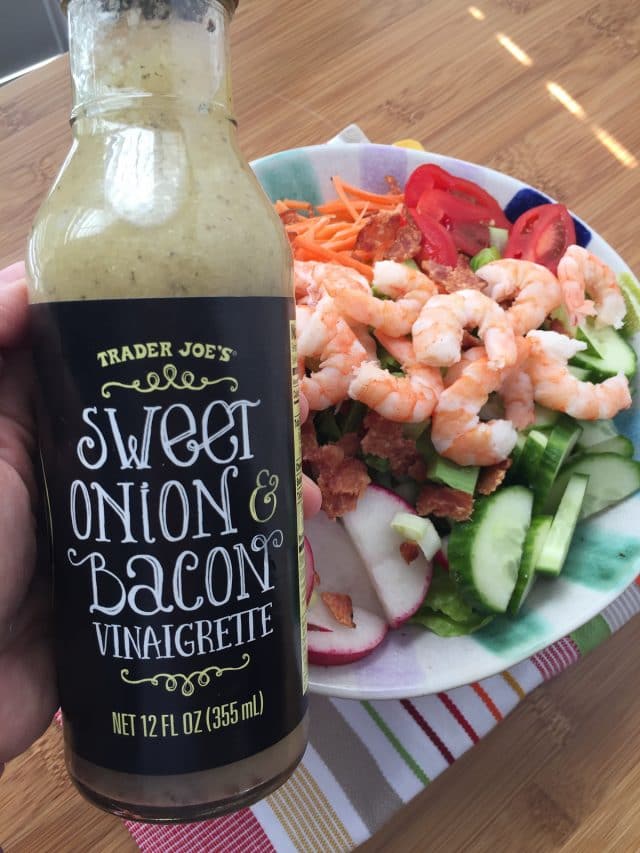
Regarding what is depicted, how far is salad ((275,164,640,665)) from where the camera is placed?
1.06m

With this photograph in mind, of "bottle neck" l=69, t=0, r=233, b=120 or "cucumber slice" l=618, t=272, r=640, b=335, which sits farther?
"cucumber slice" l=618, t=272, r=640, b=335

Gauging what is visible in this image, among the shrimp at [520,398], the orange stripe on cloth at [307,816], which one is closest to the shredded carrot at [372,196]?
the shrimp at [520,398]

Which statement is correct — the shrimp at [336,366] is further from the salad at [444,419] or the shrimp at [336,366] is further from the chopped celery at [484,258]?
the chopped celery at [484,258]

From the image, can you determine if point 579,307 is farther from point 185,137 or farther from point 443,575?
point 185,137

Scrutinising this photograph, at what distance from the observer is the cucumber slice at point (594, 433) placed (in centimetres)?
121

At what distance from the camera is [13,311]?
0.78 meters

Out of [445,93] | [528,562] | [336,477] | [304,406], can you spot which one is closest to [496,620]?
[528,562]

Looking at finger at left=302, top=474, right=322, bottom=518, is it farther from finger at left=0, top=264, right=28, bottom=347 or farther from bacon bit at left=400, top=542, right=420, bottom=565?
finger at left=0, top=264, right=28, bottom=347

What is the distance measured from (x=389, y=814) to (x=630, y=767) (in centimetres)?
39

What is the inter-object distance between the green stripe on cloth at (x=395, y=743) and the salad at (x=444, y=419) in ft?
0.44

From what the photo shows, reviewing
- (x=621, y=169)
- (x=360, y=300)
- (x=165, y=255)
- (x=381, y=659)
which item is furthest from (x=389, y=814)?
(x=621, y=169)

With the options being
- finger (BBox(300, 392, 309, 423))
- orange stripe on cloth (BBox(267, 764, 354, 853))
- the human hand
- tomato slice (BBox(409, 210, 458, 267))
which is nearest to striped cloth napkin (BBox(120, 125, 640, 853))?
orange stripe on cloth (BBox(267, 764, 354, 853))

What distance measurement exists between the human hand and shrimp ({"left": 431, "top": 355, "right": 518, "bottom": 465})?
56 cm

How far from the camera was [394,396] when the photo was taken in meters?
1.04
